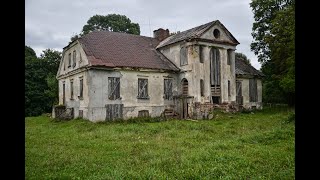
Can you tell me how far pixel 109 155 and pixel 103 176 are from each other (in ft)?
10.1

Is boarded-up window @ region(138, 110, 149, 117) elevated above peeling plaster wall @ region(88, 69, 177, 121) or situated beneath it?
situated beneath

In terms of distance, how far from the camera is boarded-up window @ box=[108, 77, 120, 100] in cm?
2316

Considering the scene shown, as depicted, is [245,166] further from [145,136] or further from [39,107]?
[39,107]

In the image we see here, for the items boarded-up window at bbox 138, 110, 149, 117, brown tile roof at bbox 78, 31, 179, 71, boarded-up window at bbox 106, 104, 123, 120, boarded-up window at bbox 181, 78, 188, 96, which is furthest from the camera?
boarded-up window at bbox 181, 78, 188, 96

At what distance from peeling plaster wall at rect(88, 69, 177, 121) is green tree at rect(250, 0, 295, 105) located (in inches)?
406

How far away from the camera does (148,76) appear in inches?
996

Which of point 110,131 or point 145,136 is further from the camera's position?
point 110,131

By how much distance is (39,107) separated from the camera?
1497 inches

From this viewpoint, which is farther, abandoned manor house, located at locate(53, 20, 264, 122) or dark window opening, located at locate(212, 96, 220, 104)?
dark window opening, located at locate(212, 96, 220, 104)

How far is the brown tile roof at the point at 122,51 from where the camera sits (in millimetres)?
23609

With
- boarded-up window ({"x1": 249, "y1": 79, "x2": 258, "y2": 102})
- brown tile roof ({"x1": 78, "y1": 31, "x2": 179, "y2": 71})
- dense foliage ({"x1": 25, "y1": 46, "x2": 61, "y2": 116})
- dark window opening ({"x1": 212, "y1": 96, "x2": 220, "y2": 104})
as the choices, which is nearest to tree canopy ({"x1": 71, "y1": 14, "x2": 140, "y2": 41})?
dense foliage ({"x1": 25, "y1": 46, "x2": 61, "y2": 116})

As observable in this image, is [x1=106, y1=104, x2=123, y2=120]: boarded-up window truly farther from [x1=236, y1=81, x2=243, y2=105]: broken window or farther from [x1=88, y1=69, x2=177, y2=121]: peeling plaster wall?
[x1=236, y1=81, x2=243, y2=105]: broken window

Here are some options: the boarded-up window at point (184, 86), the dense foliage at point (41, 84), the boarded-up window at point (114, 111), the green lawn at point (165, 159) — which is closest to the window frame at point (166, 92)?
the boarded-up window at point (184, 86)
